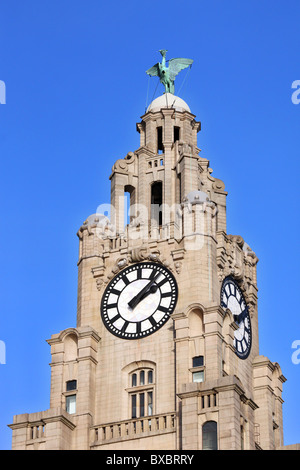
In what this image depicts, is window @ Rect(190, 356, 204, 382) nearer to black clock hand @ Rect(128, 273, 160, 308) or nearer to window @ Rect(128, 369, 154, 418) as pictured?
window @ Rect(128, 369, 154, 418)

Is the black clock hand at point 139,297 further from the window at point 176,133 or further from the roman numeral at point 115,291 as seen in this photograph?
the window at point 176,133

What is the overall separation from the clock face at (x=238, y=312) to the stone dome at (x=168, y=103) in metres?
10.4

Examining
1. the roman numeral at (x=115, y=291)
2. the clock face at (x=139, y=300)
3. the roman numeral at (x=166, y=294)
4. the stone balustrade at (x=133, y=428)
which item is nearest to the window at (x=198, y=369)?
the stone balustrade at (x=133, y=428)

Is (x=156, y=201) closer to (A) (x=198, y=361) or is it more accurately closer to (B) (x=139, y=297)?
(B) (x=139, y=297)

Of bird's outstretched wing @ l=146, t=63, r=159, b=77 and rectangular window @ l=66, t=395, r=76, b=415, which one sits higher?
bird's outstretched wing @ l=146, t=63, r=159, b=77

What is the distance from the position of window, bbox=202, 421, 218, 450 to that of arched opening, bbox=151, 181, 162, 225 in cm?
1436

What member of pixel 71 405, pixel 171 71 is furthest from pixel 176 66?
pixel 71 405

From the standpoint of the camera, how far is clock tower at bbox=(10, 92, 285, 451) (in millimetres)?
69875

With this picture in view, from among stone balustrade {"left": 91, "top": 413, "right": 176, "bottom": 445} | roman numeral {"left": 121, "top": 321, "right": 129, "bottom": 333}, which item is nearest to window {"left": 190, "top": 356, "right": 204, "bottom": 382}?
stone balustrade {"left": 91, "top": 413, "right": 176, "bottom": 445}

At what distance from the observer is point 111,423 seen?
71.2 meters

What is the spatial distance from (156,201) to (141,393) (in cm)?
1197

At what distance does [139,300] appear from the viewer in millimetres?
74500

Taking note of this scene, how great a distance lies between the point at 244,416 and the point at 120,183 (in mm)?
15853
